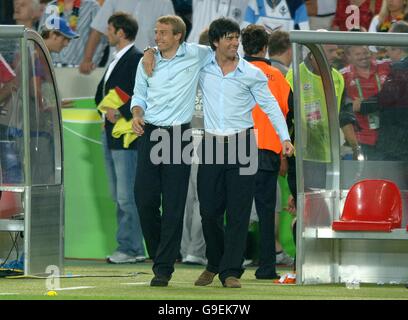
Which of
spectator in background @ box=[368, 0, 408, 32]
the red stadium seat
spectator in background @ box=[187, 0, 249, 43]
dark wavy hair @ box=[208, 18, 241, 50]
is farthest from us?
spectator in background @ box=[187, 0, 249, 43]

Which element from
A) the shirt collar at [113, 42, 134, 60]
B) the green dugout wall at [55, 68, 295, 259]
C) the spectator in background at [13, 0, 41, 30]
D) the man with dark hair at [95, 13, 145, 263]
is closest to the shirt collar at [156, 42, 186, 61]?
the man with dark hair at [95, 13, 145, 263]

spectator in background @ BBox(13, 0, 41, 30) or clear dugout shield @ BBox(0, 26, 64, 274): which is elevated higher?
spectator in background @ BBox(13, 0, 41, 30)

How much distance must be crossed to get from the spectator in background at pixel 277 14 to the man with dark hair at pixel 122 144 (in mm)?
1546

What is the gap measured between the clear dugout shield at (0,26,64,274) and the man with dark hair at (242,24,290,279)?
1.90 m

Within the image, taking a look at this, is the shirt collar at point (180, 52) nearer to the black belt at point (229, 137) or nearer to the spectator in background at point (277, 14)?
the black belt at point (229, 137)

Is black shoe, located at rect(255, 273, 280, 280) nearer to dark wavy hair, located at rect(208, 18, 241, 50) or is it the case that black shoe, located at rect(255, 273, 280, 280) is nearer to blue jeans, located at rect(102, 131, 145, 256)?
blue jeans, located at rect(102, 131, 145, 256)

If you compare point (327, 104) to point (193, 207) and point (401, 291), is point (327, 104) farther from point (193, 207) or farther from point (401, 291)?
point (193, 207)

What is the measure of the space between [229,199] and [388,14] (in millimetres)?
4980

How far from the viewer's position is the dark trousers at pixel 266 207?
13469mm

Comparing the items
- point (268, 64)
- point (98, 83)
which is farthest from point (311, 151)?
point (98, 83)

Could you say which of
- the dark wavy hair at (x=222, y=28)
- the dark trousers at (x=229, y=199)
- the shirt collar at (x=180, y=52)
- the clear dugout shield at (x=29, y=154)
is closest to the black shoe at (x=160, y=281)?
the dark trousers at (x=229, y=199)

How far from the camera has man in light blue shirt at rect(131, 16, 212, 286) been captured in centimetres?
1157

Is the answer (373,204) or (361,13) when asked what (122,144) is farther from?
(373,204)

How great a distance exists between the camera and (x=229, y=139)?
11680mm
